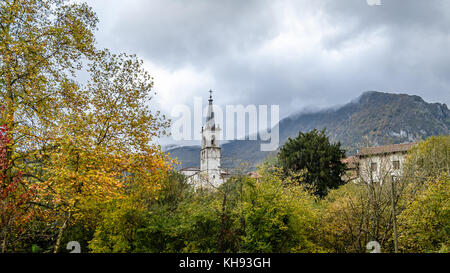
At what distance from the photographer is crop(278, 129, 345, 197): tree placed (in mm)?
32875

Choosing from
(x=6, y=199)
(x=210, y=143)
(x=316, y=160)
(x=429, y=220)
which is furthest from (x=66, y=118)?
(x=210, y=143)

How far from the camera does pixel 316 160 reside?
34344 mm

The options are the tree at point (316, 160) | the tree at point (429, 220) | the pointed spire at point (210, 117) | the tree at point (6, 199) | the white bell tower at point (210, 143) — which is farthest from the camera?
the pointed spire at point (210, 117)

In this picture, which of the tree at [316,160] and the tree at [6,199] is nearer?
the tree at [6,199]

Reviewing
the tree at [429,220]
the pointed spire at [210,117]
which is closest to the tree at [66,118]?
the tree at [429,220]

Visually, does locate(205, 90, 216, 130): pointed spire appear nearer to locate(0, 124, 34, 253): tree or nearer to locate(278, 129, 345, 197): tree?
locate(278, 129, 345, 197): tree

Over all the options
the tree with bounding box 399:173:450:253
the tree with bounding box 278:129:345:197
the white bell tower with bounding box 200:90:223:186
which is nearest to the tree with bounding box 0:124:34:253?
the tree with bounding box 399:173:450:253

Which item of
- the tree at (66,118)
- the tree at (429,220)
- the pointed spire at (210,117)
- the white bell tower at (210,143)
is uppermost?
the pointed spire at (210,117)

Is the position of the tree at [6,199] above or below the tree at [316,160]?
below

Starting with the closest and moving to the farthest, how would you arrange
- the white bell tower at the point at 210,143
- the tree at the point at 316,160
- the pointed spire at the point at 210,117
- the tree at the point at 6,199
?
the tree at the point at 6,199 → the tree at the point at 316,160 → the white bell tower at the point at 210,143 → the pointed spire at the point at 210,117

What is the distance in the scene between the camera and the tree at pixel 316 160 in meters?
32.9

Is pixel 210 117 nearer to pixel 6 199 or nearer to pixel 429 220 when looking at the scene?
pixel 429 220

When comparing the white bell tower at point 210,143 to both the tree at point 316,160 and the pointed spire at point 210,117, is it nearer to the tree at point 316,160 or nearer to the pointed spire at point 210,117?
the pointed spire at point 210,117
